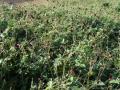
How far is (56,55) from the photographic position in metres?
5.59

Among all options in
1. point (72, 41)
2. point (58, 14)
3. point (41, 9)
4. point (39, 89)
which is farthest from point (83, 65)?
point (41, 9)

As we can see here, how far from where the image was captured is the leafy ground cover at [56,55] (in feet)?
15.9

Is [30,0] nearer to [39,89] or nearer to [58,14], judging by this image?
[58,14]

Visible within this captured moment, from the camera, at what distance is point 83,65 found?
16.7 feet

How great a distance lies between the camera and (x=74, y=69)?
16.9 feet

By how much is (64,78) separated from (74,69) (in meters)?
0.52

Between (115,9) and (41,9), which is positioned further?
(115,9)

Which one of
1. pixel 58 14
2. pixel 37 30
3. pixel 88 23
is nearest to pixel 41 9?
pixel 58 14

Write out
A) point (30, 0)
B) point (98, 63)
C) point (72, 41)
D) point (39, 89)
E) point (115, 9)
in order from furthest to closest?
1. point (30, 0)
2. point (115, 9)
3. point (72, 41)
4. point (98, 63)
5. point (39, 89)

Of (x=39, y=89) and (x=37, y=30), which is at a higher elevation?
(x=37, y=30)

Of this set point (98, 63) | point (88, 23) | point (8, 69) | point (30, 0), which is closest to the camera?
point (8, 69)

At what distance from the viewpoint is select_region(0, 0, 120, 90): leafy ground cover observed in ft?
15.9

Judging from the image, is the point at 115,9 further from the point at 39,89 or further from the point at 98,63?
the point at 39,89

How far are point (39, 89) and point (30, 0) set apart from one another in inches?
337
